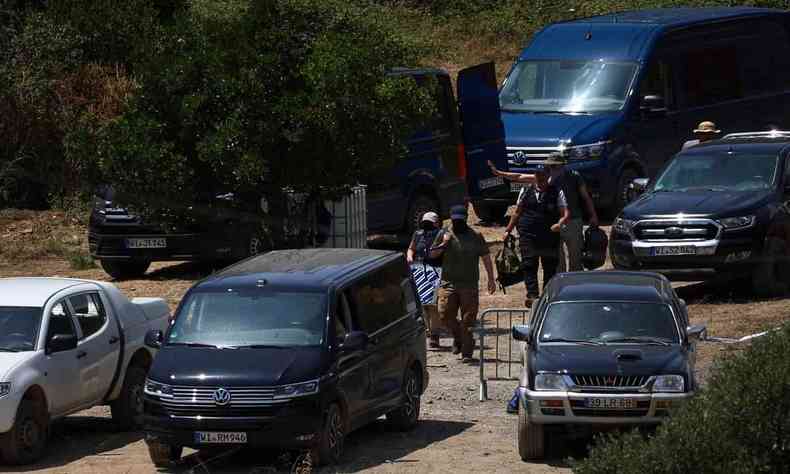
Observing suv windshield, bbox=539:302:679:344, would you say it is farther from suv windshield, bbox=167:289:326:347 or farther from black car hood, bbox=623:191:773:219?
black car hood, bbox=623:191:773:219

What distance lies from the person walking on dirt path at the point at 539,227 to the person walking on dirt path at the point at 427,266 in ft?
3.05

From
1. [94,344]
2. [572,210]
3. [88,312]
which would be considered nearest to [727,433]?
[94,344]

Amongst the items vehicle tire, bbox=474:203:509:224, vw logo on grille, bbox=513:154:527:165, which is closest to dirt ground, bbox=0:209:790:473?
vw logo on grille, bbox=513:154:527:165

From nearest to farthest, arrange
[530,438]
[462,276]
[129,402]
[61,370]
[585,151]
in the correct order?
[530,438] → [61,370] → [129,402] → [462,276] → [585,151]

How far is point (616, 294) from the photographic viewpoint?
13.2 metres

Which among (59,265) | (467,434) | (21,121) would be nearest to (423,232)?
(467,434)

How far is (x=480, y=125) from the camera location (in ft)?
75.6

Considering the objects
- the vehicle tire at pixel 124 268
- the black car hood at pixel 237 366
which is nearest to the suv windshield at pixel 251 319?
the black car hood at pixel 237 366

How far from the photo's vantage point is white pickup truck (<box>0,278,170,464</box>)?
12.9 m

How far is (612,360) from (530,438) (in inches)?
35.6

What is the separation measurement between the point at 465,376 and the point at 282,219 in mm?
4362

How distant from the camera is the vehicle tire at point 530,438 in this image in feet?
40.4

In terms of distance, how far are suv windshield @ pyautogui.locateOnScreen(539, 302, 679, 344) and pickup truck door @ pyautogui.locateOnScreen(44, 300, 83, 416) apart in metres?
4.17

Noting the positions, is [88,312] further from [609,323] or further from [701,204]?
[701,204]
